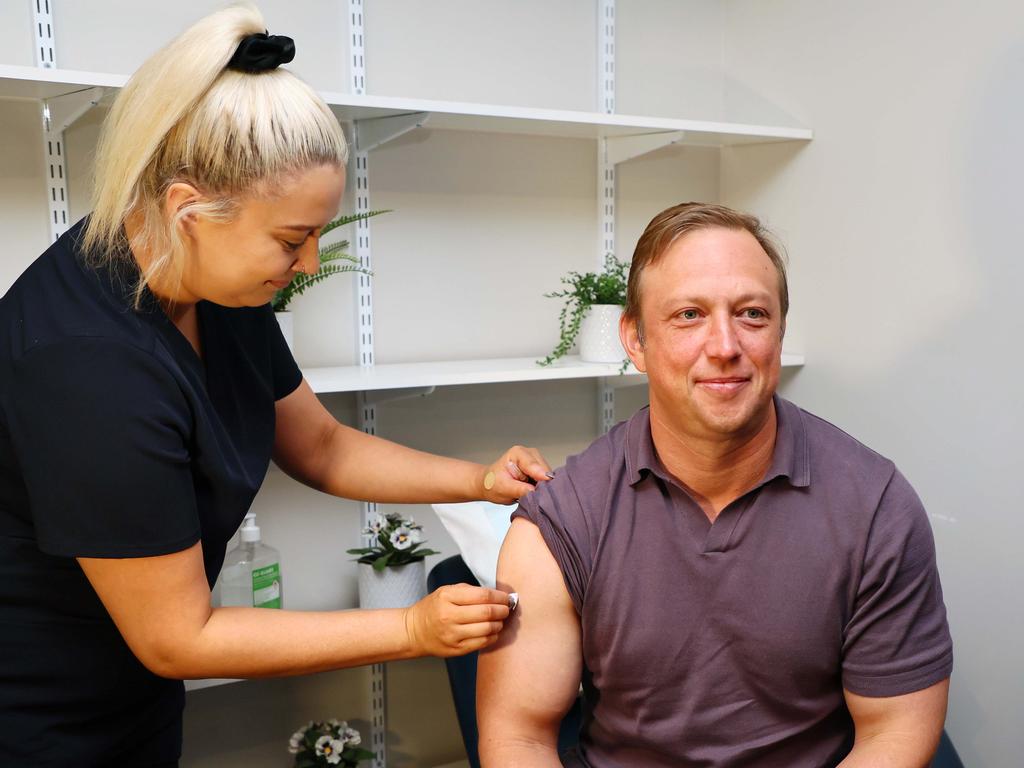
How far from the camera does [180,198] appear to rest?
1134mm

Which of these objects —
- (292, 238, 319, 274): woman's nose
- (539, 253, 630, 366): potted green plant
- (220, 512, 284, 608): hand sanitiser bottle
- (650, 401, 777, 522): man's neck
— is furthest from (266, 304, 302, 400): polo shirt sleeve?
(539, 253, 630, 366): potted green plant

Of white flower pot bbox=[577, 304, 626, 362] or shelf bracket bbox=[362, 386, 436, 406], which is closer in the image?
shelf bracket bbox=[362, 386, 436, 406]

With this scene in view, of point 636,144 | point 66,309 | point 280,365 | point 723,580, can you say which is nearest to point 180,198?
point 66,309

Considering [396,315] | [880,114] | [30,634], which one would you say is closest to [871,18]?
[880,114]

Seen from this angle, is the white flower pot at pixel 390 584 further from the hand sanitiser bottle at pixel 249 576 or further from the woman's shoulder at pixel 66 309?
the woman's shoulder at pixel 66 309

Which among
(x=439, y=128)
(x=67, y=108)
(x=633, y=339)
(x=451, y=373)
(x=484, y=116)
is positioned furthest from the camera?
(x=439, y=128)

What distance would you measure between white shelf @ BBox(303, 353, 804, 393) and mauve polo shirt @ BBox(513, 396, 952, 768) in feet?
2.28

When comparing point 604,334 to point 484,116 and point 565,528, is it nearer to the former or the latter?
point 484,116

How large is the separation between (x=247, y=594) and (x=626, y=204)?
135 cm

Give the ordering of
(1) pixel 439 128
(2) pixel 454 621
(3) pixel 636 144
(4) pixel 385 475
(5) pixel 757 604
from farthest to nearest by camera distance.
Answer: (3) pixel 636 144
(1) pixel 439 128
(4) pixel 385 475
(5) pixel 757 604
(2) pixel 454 621

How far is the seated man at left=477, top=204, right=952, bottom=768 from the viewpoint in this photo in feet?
4.19

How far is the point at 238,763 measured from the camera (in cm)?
231

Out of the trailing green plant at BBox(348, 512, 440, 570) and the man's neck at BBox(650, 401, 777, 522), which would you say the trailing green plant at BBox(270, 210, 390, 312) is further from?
the man's neck at BBox(650, 401, 777, 522)

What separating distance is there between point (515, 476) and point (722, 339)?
429 millimetres
